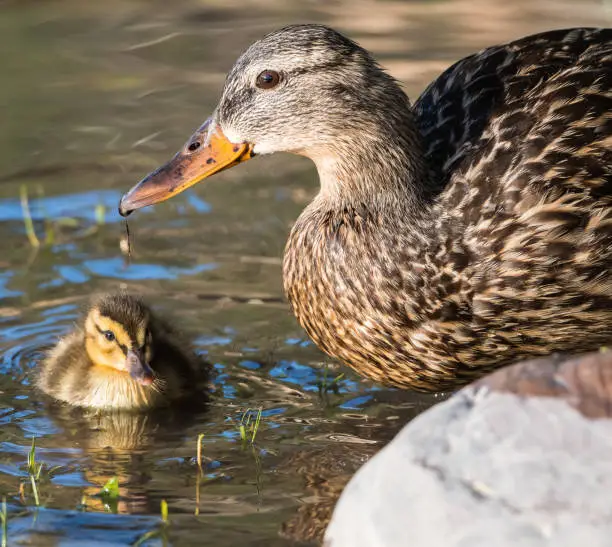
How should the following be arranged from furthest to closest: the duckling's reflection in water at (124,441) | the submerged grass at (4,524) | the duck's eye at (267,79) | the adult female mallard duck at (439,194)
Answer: the duck's eye at (267,79) → the adult female mallard duck at (439,194) → the duckling's reflection in water at (124,441) → the submerged grass at (4,524)

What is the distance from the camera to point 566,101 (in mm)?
4355

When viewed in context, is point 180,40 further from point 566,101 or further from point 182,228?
point 566,101

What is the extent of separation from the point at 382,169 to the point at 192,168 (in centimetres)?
65

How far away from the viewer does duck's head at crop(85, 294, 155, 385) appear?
16.0 feet

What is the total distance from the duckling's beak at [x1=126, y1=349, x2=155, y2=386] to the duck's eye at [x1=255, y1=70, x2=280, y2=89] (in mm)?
1059

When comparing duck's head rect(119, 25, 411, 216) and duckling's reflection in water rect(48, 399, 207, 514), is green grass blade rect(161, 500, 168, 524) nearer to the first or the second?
duckling's reflection in water rect(48, 399, 207, 514)

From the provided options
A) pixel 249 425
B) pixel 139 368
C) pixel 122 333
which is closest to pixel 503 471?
pixel 249 425

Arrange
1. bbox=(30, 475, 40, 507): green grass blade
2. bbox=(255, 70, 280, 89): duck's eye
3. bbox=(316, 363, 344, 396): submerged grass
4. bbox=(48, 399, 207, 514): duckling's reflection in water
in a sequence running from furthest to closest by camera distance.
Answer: bbox=(316, 363, 344, 396): submerged grass, bbox=(255, 70, 280, 89): duck's eye, bbox=(48, 399, 207, 514): duckling's reflection in water, bbox=(30, 475, 40, 507): green grass blade

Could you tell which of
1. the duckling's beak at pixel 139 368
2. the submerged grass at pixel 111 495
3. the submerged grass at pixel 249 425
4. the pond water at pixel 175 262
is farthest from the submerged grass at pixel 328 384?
the submerged grass at pixel 111 495

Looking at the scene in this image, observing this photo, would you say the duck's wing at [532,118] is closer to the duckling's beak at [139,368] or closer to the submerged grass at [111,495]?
the duckling's beak at [139,368]

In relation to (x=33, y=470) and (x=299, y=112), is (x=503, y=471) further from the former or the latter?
(x=299, y=112)

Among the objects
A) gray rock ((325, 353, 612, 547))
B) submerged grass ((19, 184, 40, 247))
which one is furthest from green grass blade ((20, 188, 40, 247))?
gray rock ((325, 353, 612, 547))

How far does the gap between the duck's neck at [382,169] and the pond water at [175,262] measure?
0.78m

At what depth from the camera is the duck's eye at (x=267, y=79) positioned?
4.60 meters
